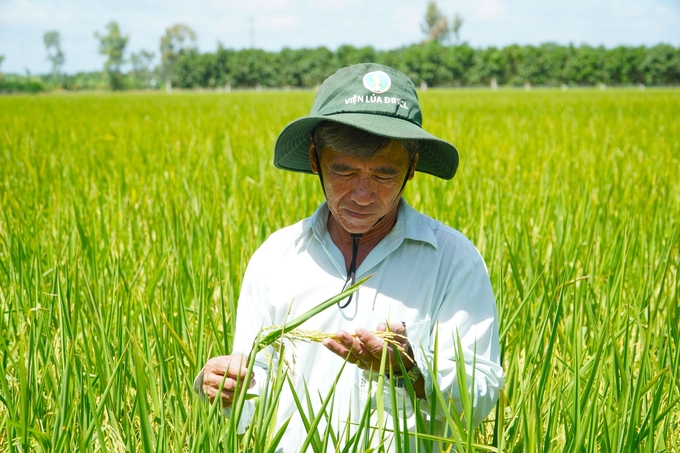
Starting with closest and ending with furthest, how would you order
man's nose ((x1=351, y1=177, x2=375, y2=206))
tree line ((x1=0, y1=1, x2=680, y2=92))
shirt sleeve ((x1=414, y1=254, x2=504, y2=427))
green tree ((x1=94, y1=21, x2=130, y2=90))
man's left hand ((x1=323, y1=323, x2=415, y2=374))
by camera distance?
man's left hand ((x1=323, y1=323, x2=415, y2=374)) < shirt sleeve ((x1=414, y1=254, x2=504, y2=427)) < man's nose ((x1=351, y1=177, x2=375, y2=206)) < tree line ((x1=0, y1=1, x2=680, y2=92)) < green tree ((x1=94, y1=21, x2=130, y2=90))

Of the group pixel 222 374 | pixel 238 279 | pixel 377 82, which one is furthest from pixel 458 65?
pixel 222 374

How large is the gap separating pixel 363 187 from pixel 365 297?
0.18m

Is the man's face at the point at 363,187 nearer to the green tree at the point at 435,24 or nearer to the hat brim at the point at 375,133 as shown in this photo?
the hat brim at the point at 375,133

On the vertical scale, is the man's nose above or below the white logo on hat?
below

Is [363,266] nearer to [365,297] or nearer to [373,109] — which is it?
[365,297]

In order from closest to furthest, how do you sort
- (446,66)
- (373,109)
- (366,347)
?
1. (366,347)
2. (373,109)
3. (446,66)

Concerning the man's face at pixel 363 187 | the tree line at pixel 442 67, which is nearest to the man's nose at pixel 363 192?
the man's face at pixel 363 187

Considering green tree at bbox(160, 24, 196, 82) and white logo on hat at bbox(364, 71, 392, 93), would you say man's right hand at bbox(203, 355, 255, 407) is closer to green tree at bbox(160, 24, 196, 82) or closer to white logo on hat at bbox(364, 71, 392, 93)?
white logo on hat at bbox(364, 71, 392, 93)

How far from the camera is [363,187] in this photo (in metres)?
1.08

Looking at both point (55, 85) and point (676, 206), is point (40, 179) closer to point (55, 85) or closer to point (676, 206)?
point (676, 206)

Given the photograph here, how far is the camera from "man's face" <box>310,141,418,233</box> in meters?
1.09

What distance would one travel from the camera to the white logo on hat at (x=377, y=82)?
3.61ft

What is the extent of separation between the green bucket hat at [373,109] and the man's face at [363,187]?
0.06 meters

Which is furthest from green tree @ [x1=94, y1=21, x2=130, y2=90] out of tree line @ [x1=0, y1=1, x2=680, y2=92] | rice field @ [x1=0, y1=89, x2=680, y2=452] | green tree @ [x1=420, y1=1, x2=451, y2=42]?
rice field @ [x1=0, y1=89, x2=680, y2=452]
